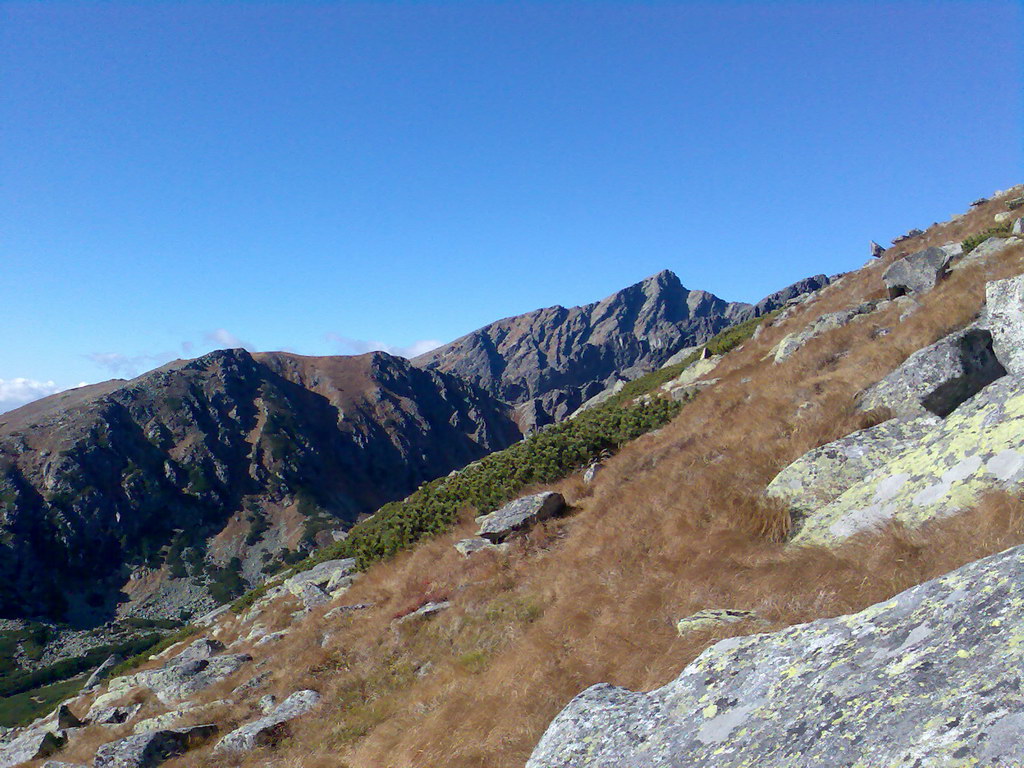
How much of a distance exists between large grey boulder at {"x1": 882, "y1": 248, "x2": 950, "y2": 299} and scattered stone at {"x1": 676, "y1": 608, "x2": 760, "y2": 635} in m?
18.5

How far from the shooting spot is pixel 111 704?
18.3m

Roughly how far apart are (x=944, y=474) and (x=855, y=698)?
4.45 m

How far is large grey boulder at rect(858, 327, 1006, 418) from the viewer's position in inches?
326

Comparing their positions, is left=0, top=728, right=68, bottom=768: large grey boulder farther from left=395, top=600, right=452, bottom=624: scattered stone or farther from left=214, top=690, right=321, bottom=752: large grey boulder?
left=395, top=600, right=452, bottom=624: scattered stone

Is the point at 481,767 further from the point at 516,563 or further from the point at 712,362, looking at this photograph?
the point at 712,362

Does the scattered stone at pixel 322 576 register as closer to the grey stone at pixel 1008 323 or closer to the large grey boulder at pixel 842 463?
the large grey boulder at pixel 842 463

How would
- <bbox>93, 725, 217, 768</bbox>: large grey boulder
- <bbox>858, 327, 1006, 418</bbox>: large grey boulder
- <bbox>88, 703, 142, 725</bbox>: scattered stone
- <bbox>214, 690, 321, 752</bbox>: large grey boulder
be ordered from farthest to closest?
<bbox>88, 703, 142, 725</bbox>: scattered stone
<bbox>93, 725, 217, 768</bbox>: large grey boulder
<bbox>214, 690, 321, 752</bbox>: large grey boulder
<bbox>858, 327, 1006, 418</bbox>: large grey boulder

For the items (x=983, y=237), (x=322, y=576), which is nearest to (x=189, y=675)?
(x=322, y=576)

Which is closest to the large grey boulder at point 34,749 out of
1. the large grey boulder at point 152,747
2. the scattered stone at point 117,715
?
the scattered stone at point 117,715

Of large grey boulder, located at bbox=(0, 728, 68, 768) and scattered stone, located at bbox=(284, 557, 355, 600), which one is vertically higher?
scattered stone, located at bbox=(284, 557, 355, 600)

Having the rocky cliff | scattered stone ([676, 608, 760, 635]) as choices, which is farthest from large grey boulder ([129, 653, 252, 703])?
the rocky cliff

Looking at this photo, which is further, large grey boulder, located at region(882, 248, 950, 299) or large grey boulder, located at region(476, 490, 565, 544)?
large grey boulder, located at region(882, 248, 950, 299)

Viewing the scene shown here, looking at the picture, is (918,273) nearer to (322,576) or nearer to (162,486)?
(322,576)

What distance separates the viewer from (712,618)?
6.18 meters
